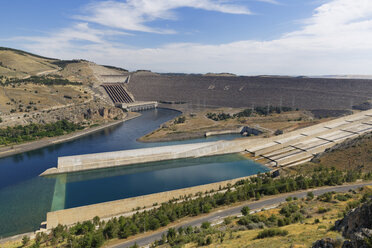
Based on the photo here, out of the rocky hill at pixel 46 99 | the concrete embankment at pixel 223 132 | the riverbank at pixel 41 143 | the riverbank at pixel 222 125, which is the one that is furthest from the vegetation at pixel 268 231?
the rocky hill at pixel 46 99

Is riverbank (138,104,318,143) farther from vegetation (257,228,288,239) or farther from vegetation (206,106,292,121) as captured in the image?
vegetation (257,228,288,239)

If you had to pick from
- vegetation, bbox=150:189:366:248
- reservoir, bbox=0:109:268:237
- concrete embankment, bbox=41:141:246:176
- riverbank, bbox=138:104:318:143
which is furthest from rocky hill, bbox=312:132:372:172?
concrete embankment, bbox=41:141:246:176

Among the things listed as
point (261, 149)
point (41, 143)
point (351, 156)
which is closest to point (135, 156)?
point (41, 143)

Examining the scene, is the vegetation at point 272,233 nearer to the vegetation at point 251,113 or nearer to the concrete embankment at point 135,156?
the concrete embankment at point 135,156

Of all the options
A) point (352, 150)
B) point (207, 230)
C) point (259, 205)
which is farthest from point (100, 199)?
point (352, 150)

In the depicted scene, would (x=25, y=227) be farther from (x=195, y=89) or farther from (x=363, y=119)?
(x=195, y=89)

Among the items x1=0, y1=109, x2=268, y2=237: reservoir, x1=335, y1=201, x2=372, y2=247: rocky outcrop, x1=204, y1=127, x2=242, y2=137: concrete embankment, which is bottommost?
x1=0, y1=109, x2=268, y2=237: reservoir
